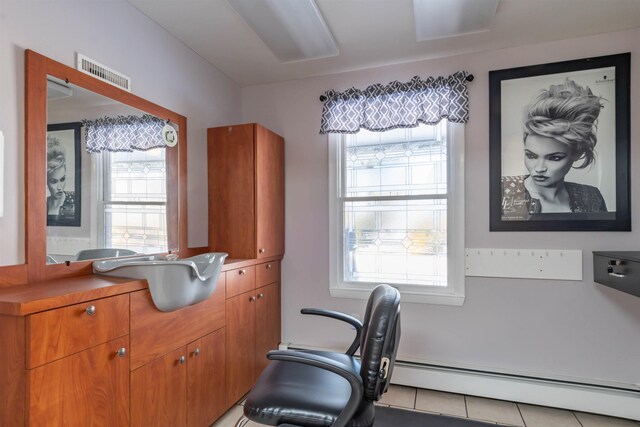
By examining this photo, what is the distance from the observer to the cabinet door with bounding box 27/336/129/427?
1.07 m

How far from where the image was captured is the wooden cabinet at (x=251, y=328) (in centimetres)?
210

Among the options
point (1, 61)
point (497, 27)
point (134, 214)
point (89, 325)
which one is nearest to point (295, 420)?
point (89, 325)

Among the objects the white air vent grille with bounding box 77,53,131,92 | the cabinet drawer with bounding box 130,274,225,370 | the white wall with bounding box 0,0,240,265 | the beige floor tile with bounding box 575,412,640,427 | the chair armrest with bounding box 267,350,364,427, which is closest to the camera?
the chair armrest with bounding box 267,350,364,427

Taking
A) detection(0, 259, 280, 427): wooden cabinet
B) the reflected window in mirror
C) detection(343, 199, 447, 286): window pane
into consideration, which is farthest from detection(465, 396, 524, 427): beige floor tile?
the reflected window in mirror

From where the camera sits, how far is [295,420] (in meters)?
1.30

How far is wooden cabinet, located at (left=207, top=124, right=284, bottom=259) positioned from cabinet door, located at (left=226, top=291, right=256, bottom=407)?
360 mm

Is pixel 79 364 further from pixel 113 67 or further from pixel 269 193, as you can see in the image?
pixel 269 193

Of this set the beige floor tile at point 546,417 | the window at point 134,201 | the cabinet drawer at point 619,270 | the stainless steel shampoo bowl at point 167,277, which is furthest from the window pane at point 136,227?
the cabinet drawer at point 619,270

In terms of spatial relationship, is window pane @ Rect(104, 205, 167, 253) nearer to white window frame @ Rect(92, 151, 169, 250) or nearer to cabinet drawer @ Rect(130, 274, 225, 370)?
white window frame @ Rect(92, 151, 169, 250)

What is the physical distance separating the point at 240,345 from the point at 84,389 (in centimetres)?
107

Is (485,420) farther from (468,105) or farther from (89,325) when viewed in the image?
(89,325)

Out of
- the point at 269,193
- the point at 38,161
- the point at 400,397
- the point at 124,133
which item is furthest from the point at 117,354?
the point at 400,397

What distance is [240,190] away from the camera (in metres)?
2.37

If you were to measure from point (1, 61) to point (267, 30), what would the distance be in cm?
A: 131
